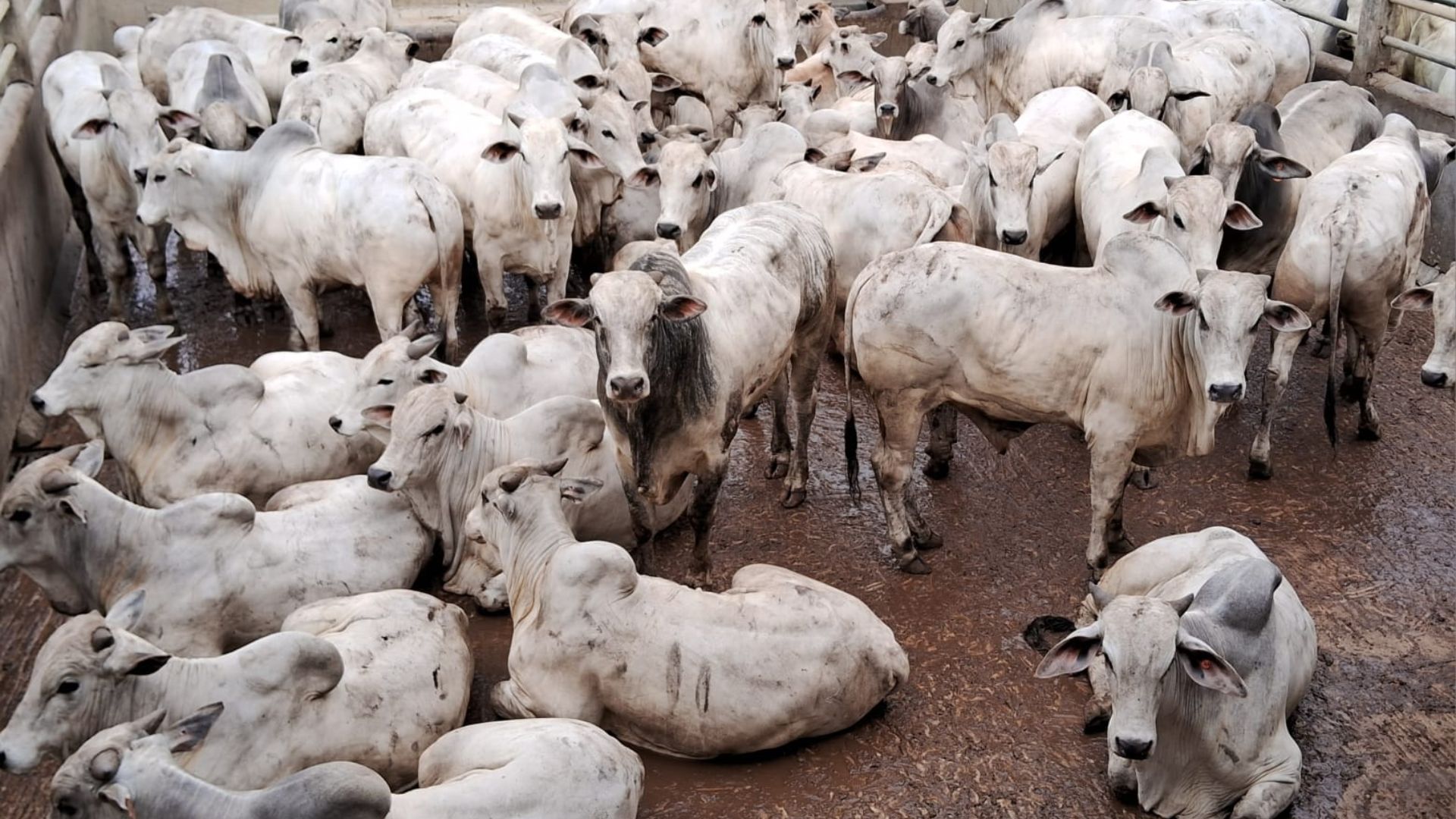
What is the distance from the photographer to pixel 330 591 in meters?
5.65

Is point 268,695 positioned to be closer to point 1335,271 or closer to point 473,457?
point 473,457

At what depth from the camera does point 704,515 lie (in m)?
6.08

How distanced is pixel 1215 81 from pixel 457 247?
17.6 ft

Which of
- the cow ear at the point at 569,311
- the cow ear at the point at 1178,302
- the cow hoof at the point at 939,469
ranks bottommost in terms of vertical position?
the cow hoof at the point at 939,469

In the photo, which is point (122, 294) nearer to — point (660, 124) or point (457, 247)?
point (457, 247)

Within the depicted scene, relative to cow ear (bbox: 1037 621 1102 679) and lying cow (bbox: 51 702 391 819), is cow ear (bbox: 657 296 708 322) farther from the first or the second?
lying cow (bbox: 51 702 391 819)

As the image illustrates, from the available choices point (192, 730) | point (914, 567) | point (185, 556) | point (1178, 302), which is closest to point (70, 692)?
point (192, 730)

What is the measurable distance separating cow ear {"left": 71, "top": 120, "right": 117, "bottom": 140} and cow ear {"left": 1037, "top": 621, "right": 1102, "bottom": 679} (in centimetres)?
667

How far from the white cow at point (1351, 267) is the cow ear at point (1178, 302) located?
4.71 feet

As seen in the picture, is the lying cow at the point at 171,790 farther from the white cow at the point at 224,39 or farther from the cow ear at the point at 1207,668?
the white cow at the point at 224,39

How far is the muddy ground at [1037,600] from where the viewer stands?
506 cm

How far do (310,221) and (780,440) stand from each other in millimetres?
2764

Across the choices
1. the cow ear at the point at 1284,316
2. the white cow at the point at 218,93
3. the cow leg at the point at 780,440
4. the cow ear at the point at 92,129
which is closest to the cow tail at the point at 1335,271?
the cow ear at the point at 1284,316

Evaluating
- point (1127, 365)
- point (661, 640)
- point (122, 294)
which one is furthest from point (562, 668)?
point (122, 294)
